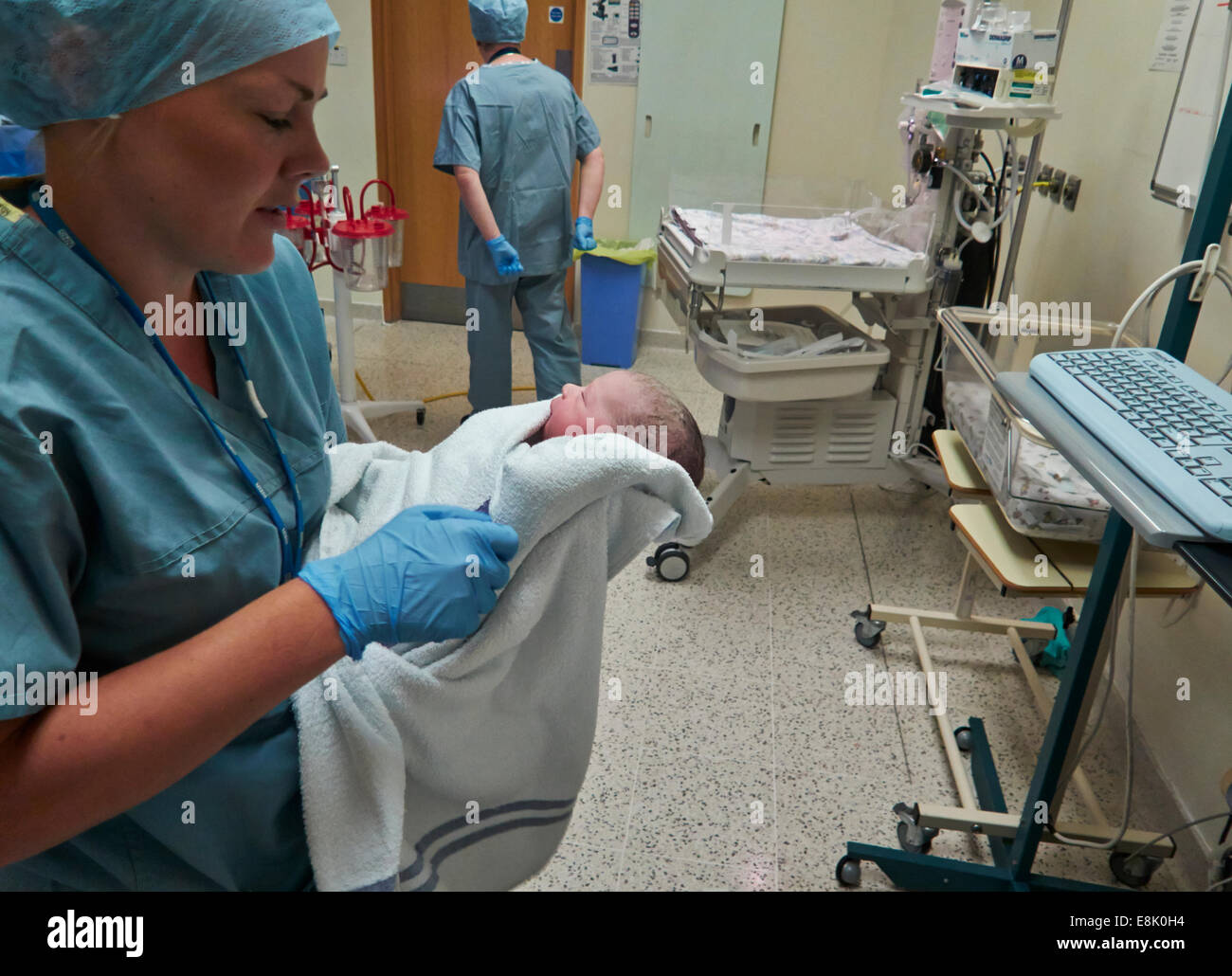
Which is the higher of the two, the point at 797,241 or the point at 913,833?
the point at 797,241

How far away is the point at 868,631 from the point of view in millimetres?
2469

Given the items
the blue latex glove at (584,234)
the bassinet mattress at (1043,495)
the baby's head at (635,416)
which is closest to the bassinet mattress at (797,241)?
the blue latex glove at (584,234)

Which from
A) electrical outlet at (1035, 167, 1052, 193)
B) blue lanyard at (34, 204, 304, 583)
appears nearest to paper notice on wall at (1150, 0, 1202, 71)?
electrical outlet at (1035, 167, 1052, 193)

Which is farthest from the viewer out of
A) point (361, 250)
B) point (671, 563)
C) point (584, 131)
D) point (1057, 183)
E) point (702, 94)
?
point (702, 94)

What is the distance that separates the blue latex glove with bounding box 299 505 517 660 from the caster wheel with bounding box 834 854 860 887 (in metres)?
1.21

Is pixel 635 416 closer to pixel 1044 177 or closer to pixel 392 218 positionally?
pixel 392 218

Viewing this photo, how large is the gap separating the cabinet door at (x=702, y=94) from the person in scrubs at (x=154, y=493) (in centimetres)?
347

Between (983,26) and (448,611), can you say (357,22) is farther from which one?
(448,611)

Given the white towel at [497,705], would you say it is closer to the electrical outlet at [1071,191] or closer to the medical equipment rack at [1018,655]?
the medical equipment rack at [1018,655]

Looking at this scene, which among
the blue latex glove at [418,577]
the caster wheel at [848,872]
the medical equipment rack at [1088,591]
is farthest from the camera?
the caster wheel at [848,872]

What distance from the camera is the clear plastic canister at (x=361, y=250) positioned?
9.94 ft

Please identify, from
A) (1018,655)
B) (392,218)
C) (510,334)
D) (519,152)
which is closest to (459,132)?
(519,152)

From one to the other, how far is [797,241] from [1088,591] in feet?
5.41
